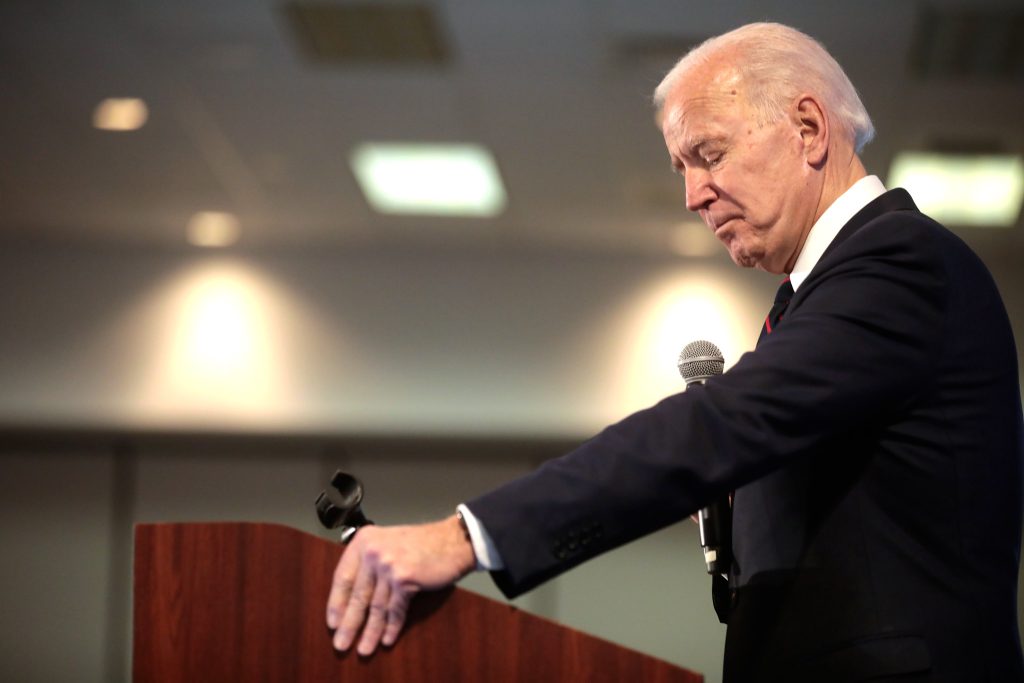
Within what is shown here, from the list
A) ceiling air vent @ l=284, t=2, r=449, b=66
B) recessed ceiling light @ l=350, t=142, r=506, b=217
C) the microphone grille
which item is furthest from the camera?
recessed ceiling light @ l=350, t=142, r=506, b=217

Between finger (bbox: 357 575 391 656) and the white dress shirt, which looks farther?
the white dress shirt

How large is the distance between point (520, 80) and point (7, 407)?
339 centimetres

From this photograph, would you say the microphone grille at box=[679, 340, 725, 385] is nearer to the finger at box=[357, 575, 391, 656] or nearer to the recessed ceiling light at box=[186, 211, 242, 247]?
the finger at box=[357, 575, 391, 656]

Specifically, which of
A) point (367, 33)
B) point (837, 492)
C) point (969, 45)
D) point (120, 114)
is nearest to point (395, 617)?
point (837, 492)

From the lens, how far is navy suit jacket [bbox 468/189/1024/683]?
110cm

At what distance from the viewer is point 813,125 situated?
4.87ft

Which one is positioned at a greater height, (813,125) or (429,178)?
(429,178)

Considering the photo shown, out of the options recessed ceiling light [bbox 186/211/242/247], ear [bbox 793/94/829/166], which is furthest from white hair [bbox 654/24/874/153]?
recessed ceiling light [bbox 186/211/242/247]

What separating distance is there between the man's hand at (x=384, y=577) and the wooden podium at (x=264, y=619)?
0.02 metres

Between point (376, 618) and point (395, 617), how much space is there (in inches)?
0.7

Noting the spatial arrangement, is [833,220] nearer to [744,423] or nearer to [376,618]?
[744,423]

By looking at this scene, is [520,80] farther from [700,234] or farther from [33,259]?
[33,259]

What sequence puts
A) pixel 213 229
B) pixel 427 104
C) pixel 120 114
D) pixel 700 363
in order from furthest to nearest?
pixel 213 229 → pixel 120 114 → pixel 427 104 → pixel 700 363

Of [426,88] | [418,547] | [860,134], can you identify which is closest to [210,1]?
[426,88]
